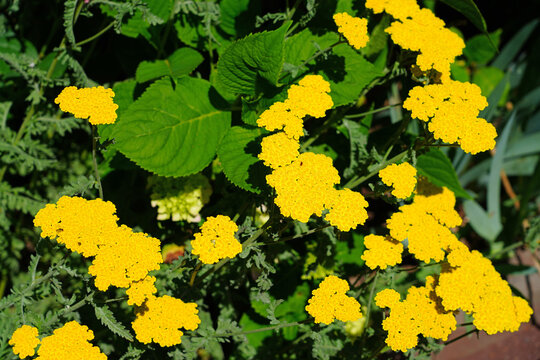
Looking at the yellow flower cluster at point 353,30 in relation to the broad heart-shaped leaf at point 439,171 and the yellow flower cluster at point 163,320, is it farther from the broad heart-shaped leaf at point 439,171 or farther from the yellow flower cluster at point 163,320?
the yellow flower cluster at point 163,320

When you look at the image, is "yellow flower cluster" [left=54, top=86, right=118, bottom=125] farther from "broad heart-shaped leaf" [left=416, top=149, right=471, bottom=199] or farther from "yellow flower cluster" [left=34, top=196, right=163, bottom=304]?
"broad heart-shaped leaf" [left=416, top=149, right=471, bottom=199]

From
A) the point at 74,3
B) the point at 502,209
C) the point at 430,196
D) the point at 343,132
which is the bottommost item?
the point at 502,209

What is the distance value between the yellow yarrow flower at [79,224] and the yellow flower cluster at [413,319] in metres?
0.70

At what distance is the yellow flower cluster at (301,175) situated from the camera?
1021mm

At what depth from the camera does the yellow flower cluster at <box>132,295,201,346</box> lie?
3.32 ft

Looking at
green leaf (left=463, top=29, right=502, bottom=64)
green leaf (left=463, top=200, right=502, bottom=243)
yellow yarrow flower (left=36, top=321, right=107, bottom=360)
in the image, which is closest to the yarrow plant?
yellow yarrow flower (left=36, top=321, right=107, bottom=360)

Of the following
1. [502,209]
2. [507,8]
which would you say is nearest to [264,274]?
[502,209]

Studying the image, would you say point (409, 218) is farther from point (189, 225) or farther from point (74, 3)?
point (74, 3)

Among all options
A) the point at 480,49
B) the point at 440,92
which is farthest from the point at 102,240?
the point at 480,49

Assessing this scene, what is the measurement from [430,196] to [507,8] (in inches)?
82.4

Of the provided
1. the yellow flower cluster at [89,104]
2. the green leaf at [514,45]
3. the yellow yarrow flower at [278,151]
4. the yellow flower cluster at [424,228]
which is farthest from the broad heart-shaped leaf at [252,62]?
the green leaf at [514,45]

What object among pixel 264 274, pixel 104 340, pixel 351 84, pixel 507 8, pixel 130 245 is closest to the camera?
pixel 130 245

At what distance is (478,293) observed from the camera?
1210 millimetres

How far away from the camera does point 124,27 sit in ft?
4.99
